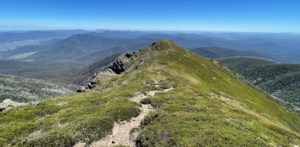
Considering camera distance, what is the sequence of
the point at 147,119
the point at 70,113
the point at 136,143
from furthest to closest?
the point at 70,113 → the point at 147,119 → the point at 136,143

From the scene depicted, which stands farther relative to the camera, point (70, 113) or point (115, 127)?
point (70, 113)

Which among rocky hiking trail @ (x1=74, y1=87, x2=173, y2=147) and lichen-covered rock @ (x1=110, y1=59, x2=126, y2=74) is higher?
rocky hiking trail @ (x1=74, y1=87, x2=173, y2=147)

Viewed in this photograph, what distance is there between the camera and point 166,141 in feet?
40.7

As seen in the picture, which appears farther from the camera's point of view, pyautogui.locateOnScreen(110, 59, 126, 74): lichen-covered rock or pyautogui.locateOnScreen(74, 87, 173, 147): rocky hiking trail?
pyautogui.locateOnScreen(110, 59, 126, 74): lichen-covered rock

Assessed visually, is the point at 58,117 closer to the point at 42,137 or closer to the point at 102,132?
the point at 42,137

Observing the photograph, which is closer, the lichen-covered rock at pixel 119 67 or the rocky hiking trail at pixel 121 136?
the rocky hiking trail at pixel 121 136

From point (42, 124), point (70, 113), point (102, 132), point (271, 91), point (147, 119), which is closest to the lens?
point (102, 132)

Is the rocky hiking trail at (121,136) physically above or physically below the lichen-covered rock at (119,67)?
above

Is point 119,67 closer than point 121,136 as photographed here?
No

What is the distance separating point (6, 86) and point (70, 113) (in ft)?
641

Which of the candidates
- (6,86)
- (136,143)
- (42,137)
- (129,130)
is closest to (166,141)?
(136,143)

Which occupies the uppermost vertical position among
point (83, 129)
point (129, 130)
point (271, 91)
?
point (83, 129)

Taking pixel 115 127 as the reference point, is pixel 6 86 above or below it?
below

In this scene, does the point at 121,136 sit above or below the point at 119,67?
above
